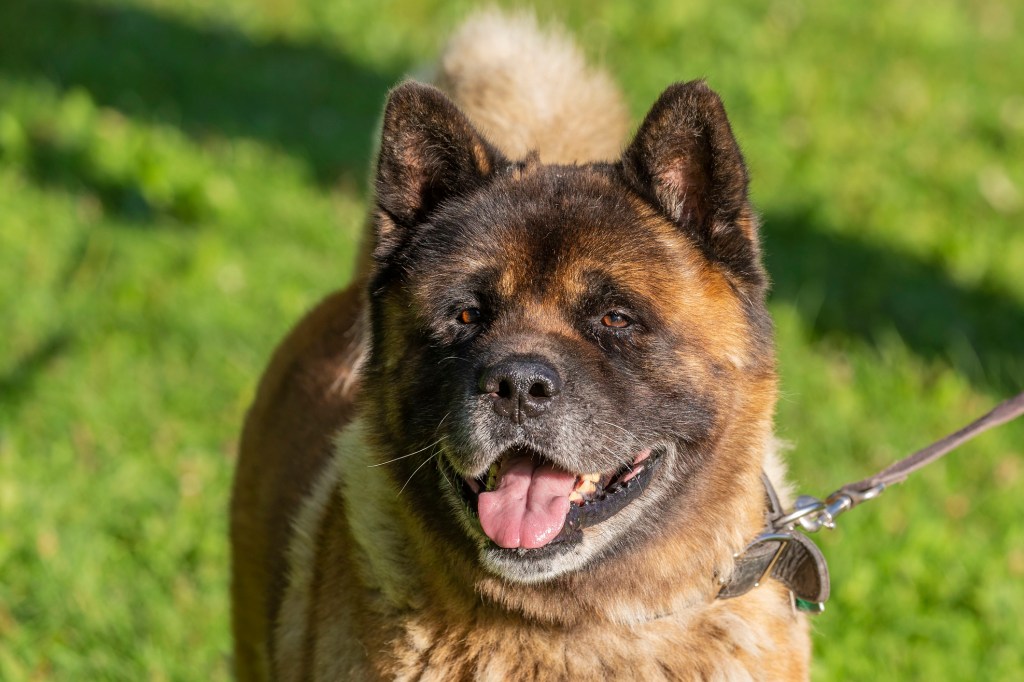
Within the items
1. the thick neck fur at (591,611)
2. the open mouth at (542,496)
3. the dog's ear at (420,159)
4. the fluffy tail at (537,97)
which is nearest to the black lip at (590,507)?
the open mouth at (542,496)

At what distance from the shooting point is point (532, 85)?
3.89 metres

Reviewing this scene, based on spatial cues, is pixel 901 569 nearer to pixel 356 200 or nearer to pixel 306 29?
pixel 356 200

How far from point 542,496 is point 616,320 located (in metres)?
0.46

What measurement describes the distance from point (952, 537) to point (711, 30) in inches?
234

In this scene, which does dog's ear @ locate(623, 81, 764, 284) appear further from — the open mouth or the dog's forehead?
the open mouth

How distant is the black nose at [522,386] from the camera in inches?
105

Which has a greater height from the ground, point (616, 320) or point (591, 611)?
point (616, 320)

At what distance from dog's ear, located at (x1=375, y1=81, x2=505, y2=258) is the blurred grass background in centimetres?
190

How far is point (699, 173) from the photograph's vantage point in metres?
2.93

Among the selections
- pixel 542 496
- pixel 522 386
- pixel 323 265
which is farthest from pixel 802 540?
pixel 323 265

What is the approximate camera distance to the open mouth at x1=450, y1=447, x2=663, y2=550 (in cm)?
273

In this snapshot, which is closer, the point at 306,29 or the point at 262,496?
the point at 262,496

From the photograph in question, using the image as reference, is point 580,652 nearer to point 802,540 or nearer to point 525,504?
point 525,504

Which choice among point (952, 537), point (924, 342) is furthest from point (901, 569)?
point (924, 342)
